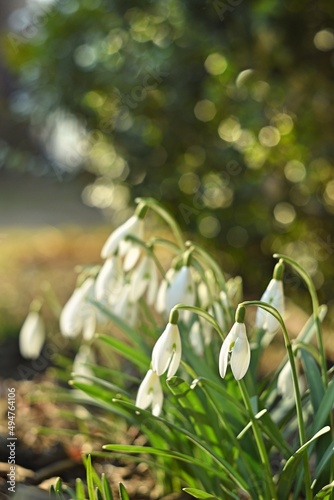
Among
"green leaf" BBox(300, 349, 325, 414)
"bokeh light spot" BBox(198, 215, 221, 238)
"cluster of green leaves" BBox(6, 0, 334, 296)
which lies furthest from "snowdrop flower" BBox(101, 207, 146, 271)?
"bokeh light spot" BBox(198, 215, 221, 238)

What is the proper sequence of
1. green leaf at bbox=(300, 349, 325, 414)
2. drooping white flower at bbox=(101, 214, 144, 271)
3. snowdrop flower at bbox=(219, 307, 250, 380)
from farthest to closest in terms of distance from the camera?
drooping white flower at bbox=(101, 214, 144, 271) < green leaf at bbox=(300, 349, 325, 414) < snowdrop flower at bbox=(219, 307, 250, 380)

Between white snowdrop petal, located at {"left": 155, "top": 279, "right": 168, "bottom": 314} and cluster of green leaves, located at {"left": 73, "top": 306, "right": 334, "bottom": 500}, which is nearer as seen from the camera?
cluster of green leaves, located at {"left": 73, "top": 306, "right": 334, "bottom": 500}

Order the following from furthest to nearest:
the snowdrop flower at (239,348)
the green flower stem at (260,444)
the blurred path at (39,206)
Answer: the blurred path at (39,206), the green flower stem at (260,444), the snowdrop flower at (239,348)

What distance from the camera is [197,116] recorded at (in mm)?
3271

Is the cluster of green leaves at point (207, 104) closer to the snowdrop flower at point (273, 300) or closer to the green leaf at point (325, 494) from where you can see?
the snowdrop flower at point (273, 300)

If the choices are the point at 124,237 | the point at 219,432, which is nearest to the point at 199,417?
the point at 219,432

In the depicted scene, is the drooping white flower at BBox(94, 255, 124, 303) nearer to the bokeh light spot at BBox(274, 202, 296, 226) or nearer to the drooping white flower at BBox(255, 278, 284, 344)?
the drooping white flower at BBox(255, 278, 284, 344)

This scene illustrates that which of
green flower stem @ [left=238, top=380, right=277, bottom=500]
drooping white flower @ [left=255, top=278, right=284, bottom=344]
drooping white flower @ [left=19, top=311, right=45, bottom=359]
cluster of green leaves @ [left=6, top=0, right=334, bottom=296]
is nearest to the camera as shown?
green flower stem @ [left=238, top=380, right=277, bottom=500]

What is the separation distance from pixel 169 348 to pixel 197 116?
1.97m

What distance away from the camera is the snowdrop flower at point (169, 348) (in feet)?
4.69

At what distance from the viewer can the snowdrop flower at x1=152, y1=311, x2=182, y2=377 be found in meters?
1.43

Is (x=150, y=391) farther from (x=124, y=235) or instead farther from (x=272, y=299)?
(x=124, y=235)

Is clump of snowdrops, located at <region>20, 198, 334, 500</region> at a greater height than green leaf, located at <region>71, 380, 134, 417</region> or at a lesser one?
greater

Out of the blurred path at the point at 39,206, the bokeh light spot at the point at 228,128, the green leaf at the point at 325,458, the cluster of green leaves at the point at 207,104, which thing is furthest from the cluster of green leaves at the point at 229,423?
the blurred path at the point at 39,206
